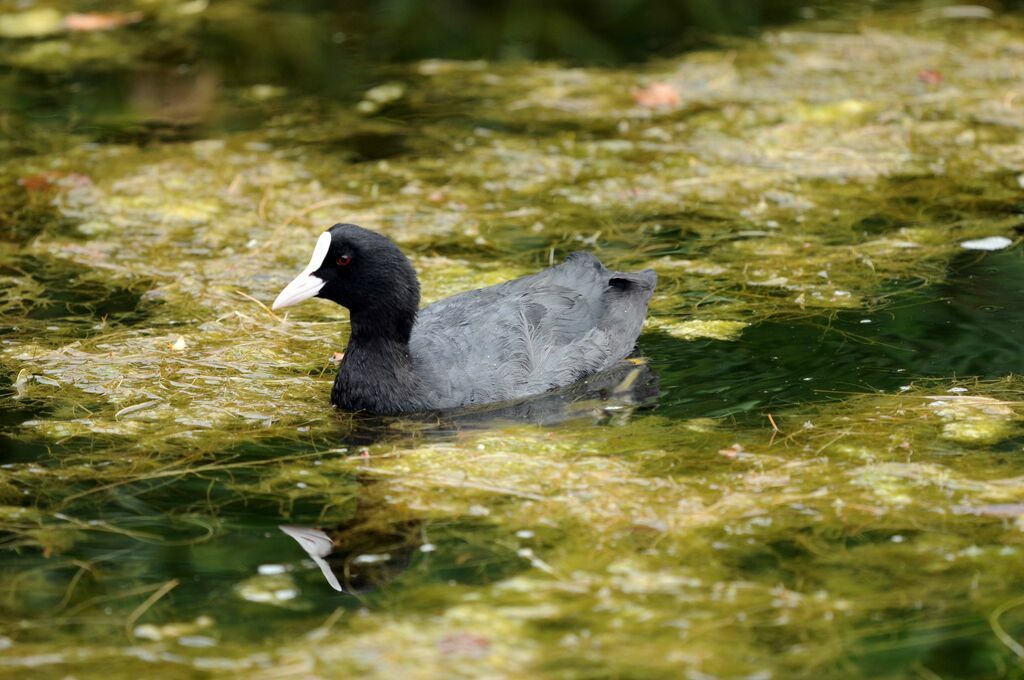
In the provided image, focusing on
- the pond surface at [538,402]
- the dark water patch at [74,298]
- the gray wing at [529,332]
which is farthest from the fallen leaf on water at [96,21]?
the gray wing at [529,332]

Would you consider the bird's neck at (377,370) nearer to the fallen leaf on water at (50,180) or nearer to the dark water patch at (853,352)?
the dark water patch at (853,352)

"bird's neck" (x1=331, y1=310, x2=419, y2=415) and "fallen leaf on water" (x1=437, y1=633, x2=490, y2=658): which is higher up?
"bird's neck" (x1=331, y1=310, x2=419, y2=415)

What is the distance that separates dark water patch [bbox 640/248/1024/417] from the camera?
4770 mm

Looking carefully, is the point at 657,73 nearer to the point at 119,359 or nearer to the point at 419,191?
the point at 419,191

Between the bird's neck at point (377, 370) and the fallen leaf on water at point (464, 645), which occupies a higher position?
the bird's neck at point (377, 370)

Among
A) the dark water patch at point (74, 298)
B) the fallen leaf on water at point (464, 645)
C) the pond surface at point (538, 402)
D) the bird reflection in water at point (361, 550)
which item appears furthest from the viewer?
the dark water patch at point (74, 298)

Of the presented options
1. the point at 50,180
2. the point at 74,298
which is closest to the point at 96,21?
the point at 50,180

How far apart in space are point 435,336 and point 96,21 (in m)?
5.73

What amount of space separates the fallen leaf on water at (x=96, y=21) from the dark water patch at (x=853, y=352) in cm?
569

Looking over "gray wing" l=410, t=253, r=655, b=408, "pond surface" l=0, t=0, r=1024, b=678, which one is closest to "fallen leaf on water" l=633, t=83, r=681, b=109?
"pond surface" l=0, t=0, r=1024, b=678

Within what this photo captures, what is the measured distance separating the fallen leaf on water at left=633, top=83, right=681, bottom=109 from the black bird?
3.15 metres

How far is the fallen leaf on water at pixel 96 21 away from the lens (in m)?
9.54

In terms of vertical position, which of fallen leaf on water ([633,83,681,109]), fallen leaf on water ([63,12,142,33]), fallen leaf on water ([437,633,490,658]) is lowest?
fallen leaf on water ([437,633,490,658])

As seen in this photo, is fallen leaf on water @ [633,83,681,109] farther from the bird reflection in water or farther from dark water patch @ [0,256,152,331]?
the bird reflection in water
